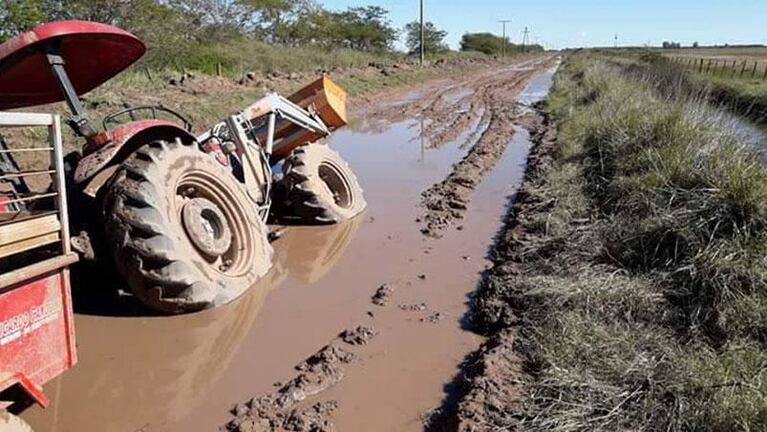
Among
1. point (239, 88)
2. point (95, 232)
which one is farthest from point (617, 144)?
point (239, 88)

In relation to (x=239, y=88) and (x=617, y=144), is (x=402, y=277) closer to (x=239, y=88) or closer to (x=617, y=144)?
(x=617, y=144)

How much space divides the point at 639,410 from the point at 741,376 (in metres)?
0.57

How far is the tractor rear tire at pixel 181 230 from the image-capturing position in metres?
4.08

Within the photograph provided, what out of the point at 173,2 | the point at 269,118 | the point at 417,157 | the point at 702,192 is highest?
the point at 173,2

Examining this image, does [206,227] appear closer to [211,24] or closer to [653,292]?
[653,292]

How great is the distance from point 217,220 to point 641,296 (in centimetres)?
314

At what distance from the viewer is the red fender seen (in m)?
4.43

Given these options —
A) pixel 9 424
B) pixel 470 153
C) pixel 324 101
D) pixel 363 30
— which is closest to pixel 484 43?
pixel 363 30

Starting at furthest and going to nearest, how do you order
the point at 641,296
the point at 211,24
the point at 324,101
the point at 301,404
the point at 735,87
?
the point at 211,24, the point at 735,87, the point at 324,101, the point at 641,296, the point at 301,404

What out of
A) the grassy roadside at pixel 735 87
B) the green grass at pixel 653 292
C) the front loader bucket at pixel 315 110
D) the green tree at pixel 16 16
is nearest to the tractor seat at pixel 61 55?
the front loader bucket at pixel 315 110

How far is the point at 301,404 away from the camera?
138 inches

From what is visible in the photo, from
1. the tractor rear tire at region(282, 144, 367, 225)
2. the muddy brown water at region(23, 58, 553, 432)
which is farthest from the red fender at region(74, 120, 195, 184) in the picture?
the tractor rear tire at region(282, 144, 367, 225)

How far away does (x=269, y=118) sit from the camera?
22.7ft

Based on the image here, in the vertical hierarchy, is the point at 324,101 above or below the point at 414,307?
above
